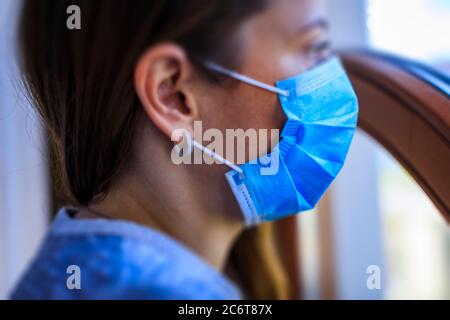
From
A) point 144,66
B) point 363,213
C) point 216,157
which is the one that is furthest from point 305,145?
point 363,213

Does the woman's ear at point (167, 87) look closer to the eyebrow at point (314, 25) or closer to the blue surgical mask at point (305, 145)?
the blue surgical mask at point (305, 145)

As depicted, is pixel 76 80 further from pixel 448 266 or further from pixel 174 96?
pixel 448 266

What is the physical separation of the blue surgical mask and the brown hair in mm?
106

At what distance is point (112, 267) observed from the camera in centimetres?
55

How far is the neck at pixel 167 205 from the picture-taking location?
0.65 meters

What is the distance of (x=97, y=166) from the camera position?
62 cm

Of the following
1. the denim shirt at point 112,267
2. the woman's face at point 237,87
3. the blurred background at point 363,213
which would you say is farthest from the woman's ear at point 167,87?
the blurred background at point 363,213

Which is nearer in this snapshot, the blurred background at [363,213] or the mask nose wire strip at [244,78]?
the mask nose wire strip at [244,78]

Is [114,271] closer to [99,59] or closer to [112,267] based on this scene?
[112,267]

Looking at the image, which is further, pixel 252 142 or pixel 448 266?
pixel 448 266

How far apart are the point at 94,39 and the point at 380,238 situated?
3.50ft

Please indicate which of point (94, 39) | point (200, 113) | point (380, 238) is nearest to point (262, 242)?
point (380, 238)

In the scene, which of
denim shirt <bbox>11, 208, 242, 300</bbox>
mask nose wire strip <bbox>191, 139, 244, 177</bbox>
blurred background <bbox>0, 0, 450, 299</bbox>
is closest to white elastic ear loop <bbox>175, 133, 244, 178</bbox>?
mask nose wire strip <bbox>191, 139, 244, 177</bbox>
